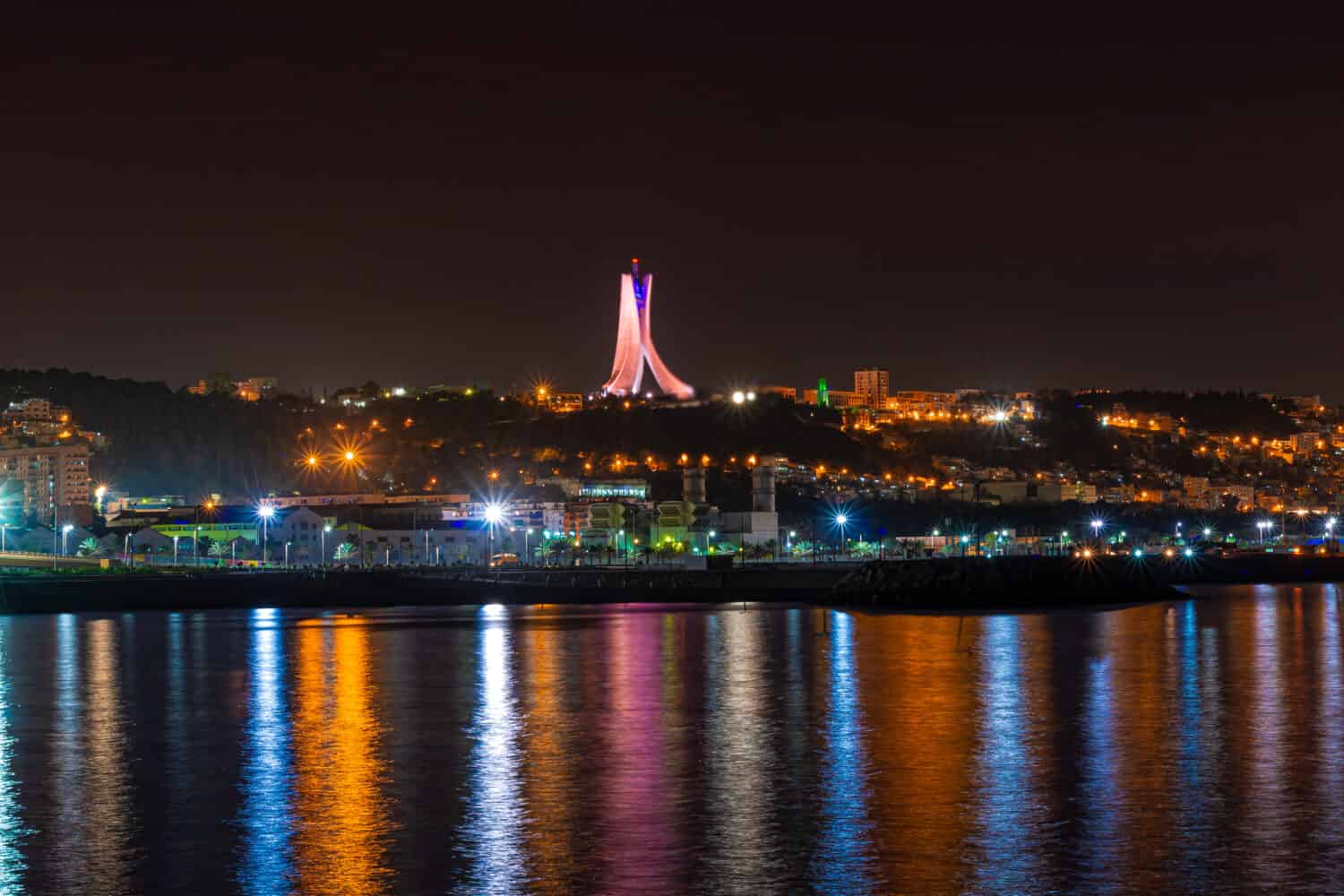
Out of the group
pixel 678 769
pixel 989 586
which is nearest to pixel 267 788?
pixel 678 769

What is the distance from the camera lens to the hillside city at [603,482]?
276ft

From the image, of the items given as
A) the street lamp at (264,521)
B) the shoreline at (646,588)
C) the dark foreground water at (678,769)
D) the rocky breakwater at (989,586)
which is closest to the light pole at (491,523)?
Result: the street lamp at (264,521)

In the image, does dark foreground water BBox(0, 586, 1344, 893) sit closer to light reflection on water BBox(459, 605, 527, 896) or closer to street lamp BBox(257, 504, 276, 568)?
light reflection on water BBox(459, 605, 527, 896)

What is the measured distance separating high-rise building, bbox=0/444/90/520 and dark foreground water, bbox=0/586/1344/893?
81.3 meters

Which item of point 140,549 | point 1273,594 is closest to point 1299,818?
point 1273,594

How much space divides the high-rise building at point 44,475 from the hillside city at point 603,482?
6.1 inches

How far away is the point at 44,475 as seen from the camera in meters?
111

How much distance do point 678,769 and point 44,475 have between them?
102 metres

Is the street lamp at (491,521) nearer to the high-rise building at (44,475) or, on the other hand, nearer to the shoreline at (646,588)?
the shoreline at (646,588)

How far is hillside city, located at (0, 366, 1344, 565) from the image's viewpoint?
84.2 metres

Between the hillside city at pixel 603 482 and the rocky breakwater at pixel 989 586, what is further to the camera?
the hillside city at pixel 603 482

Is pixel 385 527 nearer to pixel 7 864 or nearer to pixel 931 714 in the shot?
pixel 931 714

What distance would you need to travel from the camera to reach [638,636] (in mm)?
37188

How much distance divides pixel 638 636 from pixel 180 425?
91.1 meters
